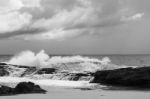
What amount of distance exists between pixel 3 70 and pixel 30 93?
58.9 ft

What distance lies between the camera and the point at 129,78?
1001 inches

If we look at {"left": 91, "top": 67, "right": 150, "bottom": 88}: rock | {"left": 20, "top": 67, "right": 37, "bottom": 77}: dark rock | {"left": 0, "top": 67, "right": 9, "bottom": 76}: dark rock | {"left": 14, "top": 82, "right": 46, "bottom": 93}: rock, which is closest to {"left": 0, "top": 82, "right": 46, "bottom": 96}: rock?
{"left": 14, "top": 82, "right": 46, "bottom": 93}: rock

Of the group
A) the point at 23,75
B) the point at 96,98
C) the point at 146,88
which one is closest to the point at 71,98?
the point at 96,98

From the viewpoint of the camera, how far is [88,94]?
66.0 feet

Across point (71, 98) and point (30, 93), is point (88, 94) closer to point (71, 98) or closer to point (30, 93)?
point (71, 98)

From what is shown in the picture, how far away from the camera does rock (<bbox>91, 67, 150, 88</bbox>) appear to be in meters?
25.2

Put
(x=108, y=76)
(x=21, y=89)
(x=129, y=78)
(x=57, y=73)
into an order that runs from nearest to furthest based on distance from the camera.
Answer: (x=21, y=89) < (x=129, y=78) < (x=108, y=76) < (x=57, y=73)

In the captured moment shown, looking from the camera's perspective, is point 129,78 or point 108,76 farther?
point 108,76

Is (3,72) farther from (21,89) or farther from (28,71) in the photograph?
(21,89)

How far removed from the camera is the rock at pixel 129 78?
25.2 metres

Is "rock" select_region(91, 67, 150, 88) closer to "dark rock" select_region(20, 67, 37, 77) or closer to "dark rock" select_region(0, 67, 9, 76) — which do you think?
"dark rock" select_region(20, 67, 37, 77)

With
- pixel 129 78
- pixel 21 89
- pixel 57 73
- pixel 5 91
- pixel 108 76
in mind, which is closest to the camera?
pixel 5 91

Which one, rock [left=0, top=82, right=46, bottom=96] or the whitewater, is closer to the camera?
rock [left=0, top=82, right=46, bottom=96]

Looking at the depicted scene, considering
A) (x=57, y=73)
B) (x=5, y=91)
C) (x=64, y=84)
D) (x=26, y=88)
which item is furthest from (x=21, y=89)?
(x=57, y=73)
